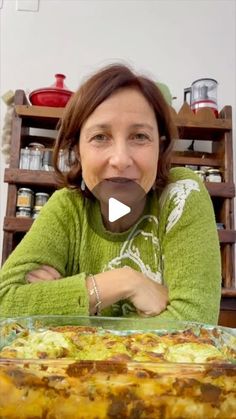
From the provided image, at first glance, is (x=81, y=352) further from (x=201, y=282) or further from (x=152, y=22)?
(x=152, y=22)

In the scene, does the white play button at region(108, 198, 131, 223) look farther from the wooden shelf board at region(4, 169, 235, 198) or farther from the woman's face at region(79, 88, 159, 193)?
the wooden shelf board at region(4, 169, 235, 198)

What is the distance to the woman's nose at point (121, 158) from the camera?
2.44ft

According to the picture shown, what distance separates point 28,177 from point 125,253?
113 cm

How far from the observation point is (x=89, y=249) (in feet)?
2.84

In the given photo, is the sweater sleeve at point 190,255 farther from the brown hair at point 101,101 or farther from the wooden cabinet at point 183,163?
the wooden cabinet at point 183,163

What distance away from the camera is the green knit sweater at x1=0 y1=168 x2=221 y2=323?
0.72 meters

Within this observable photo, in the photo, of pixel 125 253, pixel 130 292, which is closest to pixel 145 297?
pixel 130 292

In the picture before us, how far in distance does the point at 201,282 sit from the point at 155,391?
49 centimetres

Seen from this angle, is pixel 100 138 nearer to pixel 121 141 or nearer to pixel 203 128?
pixel 121 141

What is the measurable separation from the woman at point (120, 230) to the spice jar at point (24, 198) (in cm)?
99

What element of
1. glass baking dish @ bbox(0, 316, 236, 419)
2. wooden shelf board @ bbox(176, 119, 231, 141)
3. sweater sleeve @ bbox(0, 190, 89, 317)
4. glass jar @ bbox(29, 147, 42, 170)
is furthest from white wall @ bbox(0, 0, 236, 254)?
glass baking dish @ bbox(0, 316, 236, 419)

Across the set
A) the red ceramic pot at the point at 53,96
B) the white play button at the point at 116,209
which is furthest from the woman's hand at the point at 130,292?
the red ceramic pot at the point at 53,96

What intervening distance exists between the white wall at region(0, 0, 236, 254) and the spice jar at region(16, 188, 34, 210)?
604mm

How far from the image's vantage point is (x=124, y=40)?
2.33 meters
